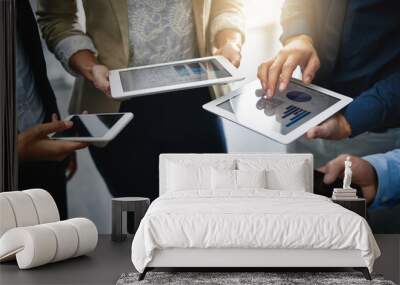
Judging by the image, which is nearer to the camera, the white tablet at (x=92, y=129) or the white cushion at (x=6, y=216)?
the white cushion at (x=6, y=216)

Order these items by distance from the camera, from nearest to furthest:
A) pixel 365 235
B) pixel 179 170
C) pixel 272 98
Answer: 1. pixel 365 235
2. pixel 179 170
3. pixel 272 98

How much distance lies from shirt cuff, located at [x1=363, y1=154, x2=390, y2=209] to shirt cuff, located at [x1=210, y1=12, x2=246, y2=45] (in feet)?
6.46

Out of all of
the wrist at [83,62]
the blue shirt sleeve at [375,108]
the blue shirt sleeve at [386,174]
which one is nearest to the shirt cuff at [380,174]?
the blue shirt sleeve at [386,174]

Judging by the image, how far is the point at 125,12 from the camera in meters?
7.43

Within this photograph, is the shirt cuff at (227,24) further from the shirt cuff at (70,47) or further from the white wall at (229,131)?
the shirt cuff at (70,47)

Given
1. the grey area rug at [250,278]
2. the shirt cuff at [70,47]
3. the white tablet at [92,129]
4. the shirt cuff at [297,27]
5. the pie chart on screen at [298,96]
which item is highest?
the shirt cuff at [297,27]

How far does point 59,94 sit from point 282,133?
2.49 m

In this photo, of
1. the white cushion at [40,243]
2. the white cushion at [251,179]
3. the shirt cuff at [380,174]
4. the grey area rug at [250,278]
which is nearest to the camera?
the grey area rug at [250,278]

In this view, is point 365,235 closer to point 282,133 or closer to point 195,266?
point 195,266

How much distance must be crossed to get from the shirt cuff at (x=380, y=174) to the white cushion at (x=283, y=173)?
855 millimetres

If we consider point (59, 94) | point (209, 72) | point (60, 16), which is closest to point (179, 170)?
point (209, 72)

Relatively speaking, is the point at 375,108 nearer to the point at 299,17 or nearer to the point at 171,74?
the point at 299,17

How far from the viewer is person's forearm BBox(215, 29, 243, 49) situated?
7.53 m

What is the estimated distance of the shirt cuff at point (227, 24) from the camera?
295 inches
